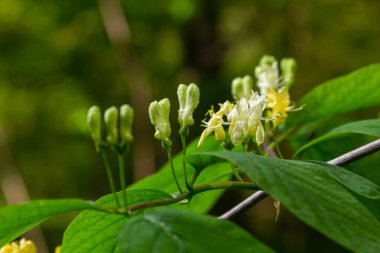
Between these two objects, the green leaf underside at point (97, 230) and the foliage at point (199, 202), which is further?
the green leaf underside at point (97, 230)

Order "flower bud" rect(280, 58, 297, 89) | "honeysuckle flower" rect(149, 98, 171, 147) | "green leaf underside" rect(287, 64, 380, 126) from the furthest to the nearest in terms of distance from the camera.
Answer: "flower bud" rect(280, 58, 297, 89) < "green leaf underside" rect(287, 64, 380, 126) < "honeysuckle flower" rect(149, 98, 171, 147)

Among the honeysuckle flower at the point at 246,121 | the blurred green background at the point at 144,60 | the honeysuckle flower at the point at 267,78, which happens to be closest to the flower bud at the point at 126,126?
the honeysuckle flower at the point at 246,121

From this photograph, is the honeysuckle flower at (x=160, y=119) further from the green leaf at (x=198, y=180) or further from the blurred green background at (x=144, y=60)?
the blurred green background at (x=144, y=60)

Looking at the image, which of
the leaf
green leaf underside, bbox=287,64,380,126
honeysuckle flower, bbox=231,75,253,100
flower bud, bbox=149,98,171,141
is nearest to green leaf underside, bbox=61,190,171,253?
flower bud, bbox=149,98,171,141

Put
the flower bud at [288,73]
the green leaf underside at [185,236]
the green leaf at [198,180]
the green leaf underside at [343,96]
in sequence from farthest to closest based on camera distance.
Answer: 1. the flower bud at [288,73]
2. the green leaf underside at [343,96]
3. the green leaf at [198,180]
4. the green leaf underside at [185,236]

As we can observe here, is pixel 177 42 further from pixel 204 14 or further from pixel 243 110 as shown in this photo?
pixel 243 110

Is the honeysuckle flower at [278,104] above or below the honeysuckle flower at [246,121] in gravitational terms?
below

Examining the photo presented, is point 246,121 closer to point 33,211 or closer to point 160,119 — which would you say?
point 160,119

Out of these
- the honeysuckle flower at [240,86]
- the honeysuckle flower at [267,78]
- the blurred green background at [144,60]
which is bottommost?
the blurred green background at [144,60]

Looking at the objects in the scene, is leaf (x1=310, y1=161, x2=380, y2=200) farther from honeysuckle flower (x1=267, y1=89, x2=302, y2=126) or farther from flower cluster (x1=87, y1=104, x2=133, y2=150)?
honeysuckle flower (x1=267, y1=89, x2=302, y2=126)
